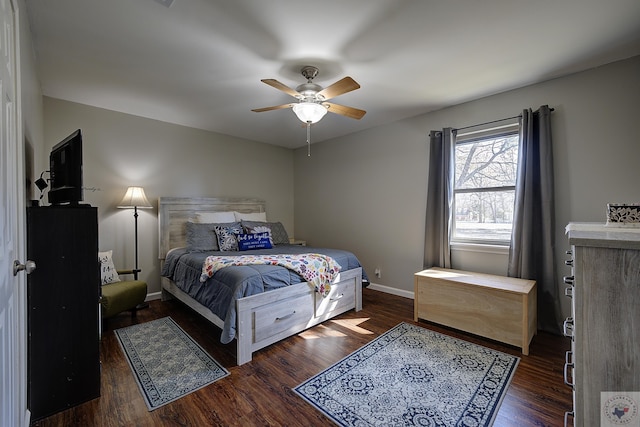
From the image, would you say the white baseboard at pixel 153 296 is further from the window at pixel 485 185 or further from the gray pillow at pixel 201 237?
the window at pixel 485 185

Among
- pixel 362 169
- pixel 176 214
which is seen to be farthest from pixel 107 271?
pixel 362 169

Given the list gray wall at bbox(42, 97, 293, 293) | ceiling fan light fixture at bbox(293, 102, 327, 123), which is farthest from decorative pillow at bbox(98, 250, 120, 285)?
ceiling fan light fixture at bbox(293, 102, 327, 123)

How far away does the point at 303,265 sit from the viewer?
2703 millimetres

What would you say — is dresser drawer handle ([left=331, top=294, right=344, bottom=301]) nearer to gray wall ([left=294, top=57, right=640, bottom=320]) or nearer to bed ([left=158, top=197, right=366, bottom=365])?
bed ([left=158, top=197, right=366, bottom=365])

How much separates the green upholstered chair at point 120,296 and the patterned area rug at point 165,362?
8.7 inches

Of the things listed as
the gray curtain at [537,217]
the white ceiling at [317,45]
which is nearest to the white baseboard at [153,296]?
the white ceiling at [317,45]

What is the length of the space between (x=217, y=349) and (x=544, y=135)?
11.8 feet

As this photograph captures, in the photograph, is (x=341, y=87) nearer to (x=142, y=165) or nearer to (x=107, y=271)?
(x=142, y=165)

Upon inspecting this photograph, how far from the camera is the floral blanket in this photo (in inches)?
101

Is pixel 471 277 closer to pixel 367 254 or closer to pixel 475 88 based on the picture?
pixel 367 254

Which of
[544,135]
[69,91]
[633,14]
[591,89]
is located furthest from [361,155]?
[69,91]

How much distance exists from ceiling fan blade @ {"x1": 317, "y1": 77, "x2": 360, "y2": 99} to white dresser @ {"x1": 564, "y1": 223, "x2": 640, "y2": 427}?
1649 mm

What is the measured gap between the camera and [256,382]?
6.41 ft

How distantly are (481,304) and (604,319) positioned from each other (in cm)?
178
